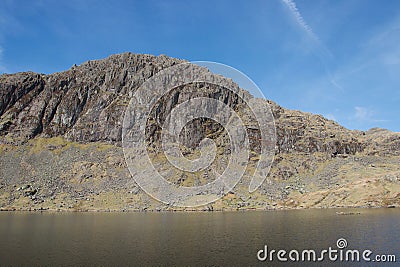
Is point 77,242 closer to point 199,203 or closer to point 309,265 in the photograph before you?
point 309,265

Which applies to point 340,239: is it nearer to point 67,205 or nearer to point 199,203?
point 199,203

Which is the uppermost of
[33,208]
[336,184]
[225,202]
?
[336,184]

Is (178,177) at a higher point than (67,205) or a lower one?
higher

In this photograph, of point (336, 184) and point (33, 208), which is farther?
point (336, 184)

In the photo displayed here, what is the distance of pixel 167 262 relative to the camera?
49.2 meters

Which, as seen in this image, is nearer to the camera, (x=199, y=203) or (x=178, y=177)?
(x=199, y=203)

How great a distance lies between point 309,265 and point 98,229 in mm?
57162

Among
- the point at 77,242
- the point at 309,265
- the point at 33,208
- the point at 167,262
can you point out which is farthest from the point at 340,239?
the point at 33,208

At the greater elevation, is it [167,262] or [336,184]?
[336,184]

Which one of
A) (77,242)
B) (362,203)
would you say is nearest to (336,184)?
(362,203)

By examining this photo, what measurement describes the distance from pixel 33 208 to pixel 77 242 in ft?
361

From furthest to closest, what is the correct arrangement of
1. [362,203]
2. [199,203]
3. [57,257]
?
[199,203], [362,203], [57,257]

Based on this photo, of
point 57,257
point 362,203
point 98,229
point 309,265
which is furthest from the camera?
point 362,203

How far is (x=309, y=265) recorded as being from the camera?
153ft
